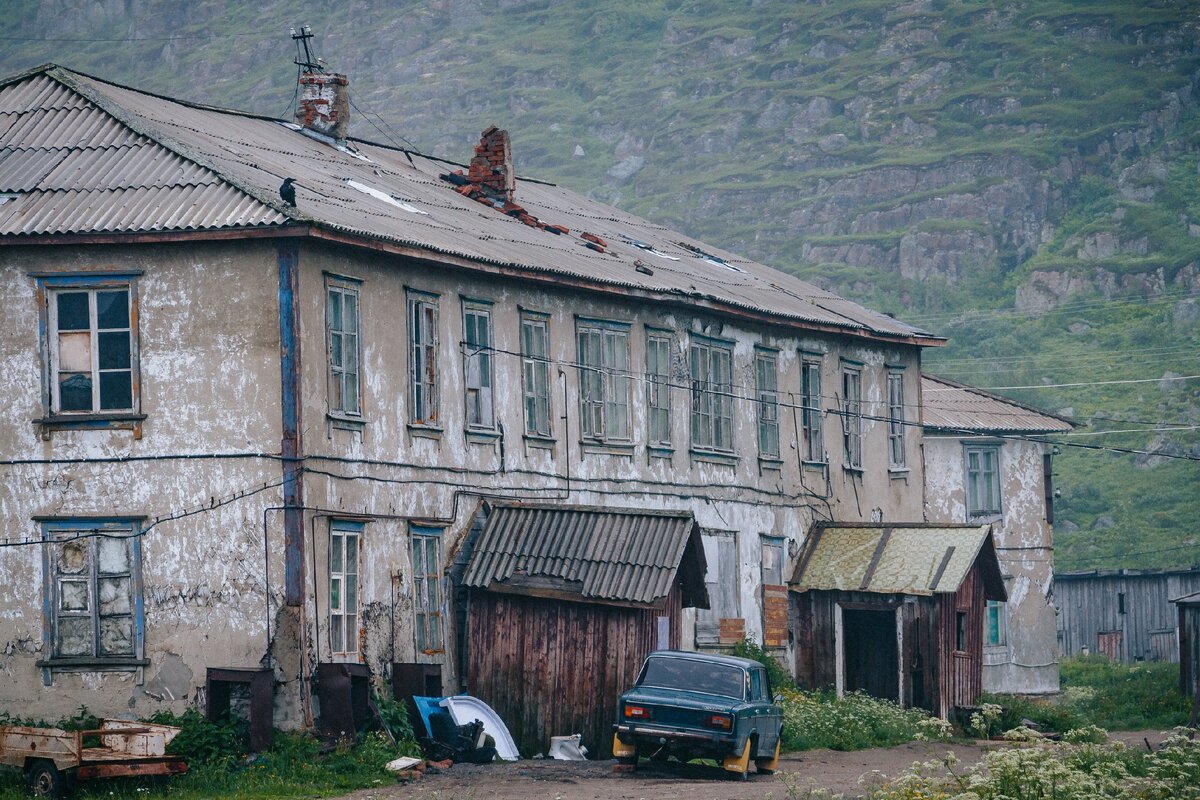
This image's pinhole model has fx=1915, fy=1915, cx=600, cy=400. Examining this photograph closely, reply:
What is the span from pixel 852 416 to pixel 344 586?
1464cm

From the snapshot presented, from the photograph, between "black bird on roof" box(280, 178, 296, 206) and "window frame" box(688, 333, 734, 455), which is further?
"window frame" box(688, 333, 734, 455)

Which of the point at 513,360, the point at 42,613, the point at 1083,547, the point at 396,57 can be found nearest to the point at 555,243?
the point at 513,360

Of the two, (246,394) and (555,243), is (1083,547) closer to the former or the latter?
(555,243)

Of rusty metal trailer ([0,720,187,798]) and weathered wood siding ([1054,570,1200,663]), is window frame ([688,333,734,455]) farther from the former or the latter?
weathered wood siding ([1054,570,1200,663])

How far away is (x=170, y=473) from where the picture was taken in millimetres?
23125

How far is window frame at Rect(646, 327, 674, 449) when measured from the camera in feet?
99.8

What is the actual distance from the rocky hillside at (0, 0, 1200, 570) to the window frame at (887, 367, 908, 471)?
101 feet

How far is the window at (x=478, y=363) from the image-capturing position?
26656mm

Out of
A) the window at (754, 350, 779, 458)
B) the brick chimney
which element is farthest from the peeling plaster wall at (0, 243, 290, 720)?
the window at (754, 350, 779, 458)

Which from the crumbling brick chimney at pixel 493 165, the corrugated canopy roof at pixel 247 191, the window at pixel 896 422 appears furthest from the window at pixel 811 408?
the crumbling brick chimney at pixel 493 165

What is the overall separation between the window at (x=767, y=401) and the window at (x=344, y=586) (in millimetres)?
10998

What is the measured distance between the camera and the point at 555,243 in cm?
3069

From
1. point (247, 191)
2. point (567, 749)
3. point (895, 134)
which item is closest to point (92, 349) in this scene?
point (247, 191)

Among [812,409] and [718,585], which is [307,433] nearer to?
[718,585]
